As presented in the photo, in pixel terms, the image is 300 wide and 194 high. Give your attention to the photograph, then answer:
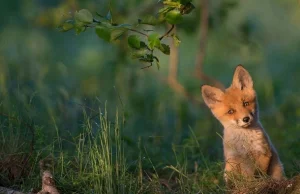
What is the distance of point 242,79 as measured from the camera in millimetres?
5930

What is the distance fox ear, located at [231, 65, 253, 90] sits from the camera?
588cm

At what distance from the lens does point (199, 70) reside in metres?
9.00

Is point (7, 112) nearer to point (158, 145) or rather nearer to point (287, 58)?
point (158, 145)

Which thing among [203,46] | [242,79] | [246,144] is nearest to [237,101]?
[242,79]

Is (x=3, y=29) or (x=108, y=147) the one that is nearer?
(x=108, y=147)

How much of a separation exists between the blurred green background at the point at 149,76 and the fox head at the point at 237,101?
3.05ft

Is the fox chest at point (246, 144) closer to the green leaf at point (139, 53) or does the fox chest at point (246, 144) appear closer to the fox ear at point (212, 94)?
the fox ear at point (212, 94)

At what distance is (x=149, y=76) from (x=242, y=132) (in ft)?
15.4

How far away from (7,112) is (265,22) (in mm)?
6185

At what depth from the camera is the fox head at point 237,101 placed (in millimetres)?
5773

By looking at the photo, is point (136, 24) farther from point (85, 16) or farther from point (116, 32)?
point (85, 16)

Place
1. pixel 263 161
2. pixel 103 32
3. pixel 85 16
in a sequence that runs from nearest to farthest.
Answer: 1. pixel 103 32
2. pixel 85 16
3. pixel 263 161

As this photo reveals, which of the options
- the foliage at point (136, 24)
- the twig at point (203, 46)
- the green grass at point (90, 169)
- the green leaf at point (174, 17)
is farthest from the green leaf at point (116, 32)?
the twig at point (203, 46)

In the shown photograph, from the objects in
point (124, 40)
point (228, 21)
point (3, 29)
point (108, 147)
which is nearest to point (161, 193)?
point (108, 147)
